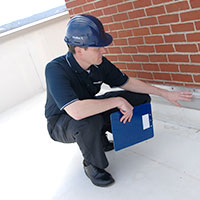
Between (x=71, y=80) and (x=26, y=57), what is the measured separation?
9.32 feet

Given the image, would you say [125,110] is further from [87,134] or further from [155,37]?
[155,37]

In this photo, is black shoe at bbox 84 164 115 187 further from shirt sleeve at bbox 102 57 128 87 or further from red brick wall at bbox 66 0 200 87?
red brick wall at bbox 66 0 200 87

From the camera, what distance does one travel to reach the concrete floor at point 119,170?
1784 millimetres

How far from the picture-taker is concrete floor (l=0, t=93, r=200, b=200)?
5.85ft

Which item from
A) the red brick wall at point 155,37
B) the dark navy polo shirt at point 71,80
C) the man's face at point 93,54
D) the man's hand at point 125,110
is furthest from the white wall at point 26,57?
the man's hand at point 125,110

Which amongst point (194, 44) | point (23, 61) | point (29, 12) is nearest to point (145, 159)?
point (194, 44)

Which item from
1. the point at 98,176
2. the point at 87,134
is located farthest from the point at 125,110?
the point at 98,176

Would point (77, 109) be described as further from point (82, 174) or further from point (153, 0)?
point (153, 0)

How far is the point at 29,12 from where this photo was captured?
4984 mm

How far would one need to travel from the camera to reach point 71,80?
196 centimetres

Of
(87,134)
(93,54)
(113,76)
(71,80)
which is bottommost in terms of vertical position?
(87,134)

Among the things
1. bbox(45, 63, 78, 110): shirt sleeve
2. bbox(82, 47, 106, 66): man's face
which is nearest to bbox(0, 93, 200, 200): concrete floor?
bbox(45, 63, 78, 110): shirt sleeve

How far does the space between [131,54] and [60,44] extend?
268 cm

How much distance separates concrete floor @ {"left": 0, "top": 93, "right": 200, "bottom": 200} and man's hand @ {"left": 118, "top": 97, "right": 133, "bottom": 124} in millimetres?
402
